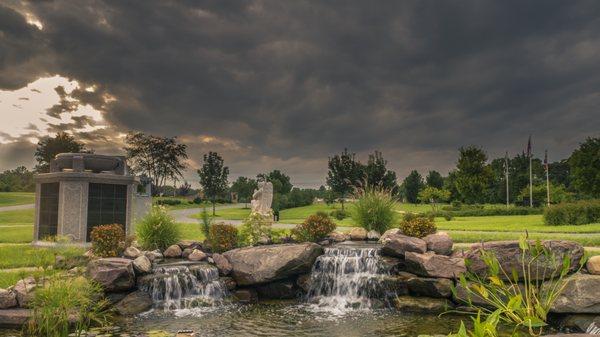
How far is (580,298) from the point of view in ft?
32.9

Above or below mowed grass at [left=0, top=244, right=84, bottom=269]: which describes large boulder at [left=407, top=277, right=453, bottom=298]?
below

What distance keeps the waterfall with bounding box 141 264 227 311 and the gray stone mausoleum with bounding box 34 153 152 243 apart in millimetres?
6661

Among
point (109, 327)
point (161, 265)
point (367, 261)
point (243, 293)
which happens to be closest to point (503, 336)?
point (367, 261)

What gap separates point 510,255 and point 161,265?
9320 millimetres

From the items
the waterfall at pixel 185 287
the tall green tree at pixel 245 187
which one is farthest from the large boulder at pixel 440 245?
the tall green tree at pixel 245 187

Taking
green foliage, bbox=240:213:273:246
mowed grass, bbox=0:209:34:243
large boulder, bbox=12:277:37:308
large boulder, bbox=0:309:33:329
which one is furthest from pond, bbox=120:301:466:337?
mowed grass, bbox=0:209:34:243

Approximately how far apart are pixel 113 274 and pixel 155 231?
11.6 ft

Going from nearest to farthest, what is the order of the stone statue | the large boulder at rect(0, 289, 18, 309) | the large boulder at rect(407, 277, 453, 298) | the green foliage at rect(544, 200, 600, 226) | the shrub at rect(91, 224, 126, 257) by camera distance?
the large boulder at rect(0, 289, 18, 309)
the large boulder at rect(407, 277, 453, 298)
the shrub at rect(91, 224, 126, 257)
the stone statue
the green foliage at rect(544, 200, 600, 226)

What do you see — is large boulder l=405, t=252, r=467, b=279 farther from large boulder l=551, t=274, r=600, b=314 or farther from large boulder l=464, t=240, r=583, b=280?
large boulder l=551, t=274, r=600, b=314

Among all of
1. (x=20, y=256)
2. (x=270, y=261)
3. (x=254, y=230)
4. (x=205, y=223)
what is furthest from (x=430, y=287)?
(x=20, y=256)

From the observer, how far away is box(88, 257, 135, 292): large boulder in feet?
37.0

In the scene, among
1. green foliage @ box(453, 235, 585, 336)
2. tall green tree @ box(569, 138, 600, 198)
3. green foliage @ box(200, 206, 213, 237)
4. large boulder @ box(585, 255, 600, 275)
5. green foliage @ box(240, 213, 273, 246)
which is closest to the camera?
green foliage @ box(453, 235, 585, 336)

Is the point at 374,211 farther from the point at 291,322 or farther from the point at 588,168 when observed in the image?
the point at 588,168

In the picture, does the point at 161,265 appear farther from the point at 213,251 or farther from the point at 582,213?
the point at 582,213
